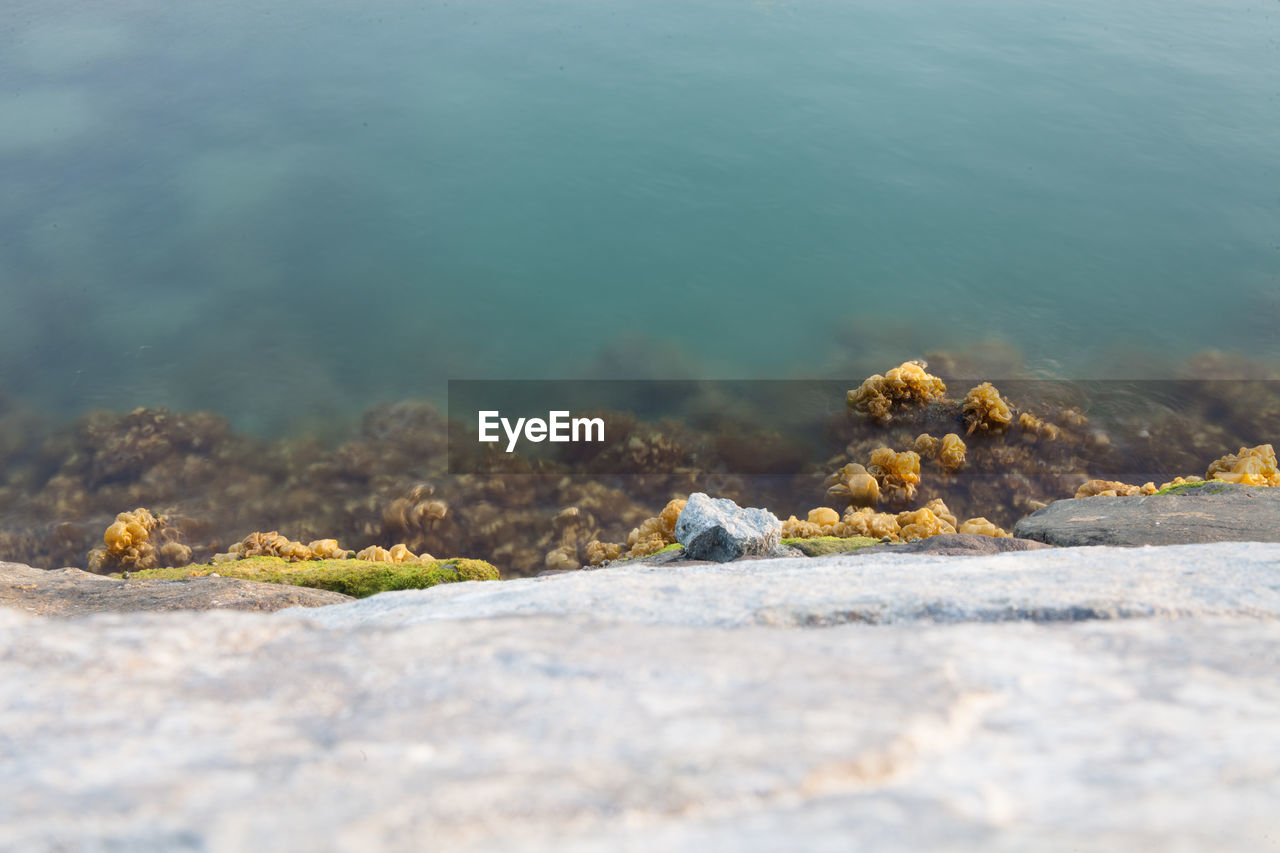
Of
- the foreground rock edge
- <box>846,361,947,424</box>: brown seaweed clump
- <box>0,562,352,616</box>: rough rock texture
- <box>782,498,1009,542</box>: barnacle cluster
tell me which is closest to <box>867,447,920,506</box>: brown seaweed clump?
<box>782,498,1009,542</box>: barnacle cluster

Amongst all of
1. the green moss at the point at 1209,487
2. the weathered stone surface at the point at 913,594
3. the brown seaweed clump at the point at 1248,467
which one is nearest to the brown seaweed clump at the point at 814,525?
the green moss at the point at 1209,487

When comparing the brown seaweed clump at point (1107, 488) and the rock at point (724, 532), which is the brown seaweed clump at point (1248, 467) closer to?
the brown seaweed clump at point (1107, 488)

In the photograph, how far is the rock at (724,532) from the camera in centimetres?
985

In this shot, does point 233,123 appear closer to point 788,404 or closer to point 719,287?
point 719,287

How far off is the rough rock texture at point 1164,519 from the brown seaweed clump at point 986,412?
21.5 feet

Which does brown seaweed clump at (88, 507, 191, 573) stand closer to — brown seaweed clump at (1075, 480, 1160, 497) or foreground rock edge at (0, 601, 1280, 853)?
foreground rock edge at (0, 601, 1280, 853)

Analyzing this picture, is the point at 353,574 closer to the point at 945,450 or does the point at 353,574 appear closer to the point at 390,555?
the point at 390,555

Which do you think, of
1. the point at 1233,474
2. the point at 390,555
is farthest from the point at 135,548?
the point at 1233,474

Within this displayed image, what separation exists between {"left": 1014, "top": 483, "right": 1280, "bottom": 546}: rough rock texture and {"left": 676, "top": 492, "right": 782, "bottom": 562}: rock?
309 centimetres

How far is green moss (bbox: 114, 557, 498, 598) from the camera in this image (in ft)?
34.9

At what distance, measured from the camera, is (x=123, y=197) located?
83.9ft

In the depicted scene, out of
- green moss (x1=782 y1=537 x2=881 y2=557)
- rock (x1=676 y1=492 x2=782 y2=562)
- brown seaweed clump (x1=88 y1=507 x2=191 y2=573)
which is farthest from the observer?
brown seaweed clump (x1=88 y1=507 x2=191 y2=573)

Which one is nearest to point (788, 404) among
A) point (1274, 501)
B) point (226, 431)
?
point (1274, 501)

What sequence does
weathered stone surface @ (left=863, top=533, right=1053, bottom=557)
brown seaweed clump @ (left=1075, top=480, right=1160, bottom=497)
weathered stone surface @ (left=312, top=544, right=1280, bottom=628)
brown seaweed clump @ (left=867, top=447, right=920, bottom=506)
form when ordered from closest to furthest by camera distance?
weathered stone surface @ (left=312, top=544, right=1280, bottom=628)
weathered stone surface @ (left=863, top=533, right=1053, bottom=557)
brown seaweed clump @ (left=1075, top=480, right=1160, bottom=497)
brown seaweed clump @ (left=867, top=447, right=920, bottom=506)
